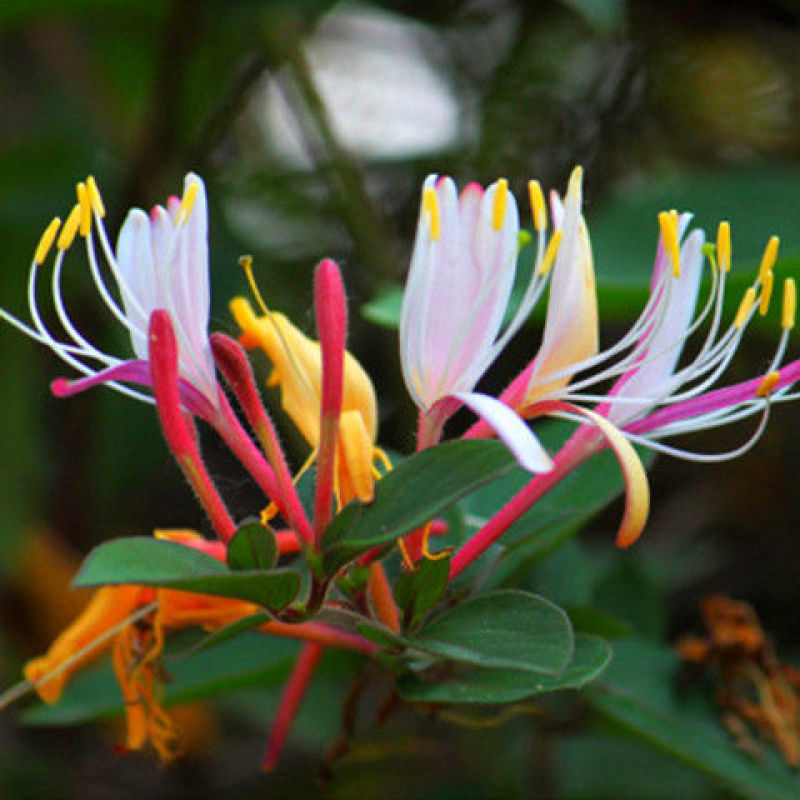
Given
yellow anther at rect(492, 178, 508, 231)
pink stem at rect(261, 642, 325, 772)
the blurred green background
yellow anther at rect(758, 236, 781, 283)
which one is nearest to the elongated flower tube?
yellow anther at rect(492, 178, 508, 231)

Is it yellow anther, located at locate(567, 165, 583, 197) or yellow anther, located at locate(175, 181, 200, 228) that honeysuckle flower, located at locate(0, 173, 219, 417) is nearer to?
yellow anther, located at locate(175, 181, 200, 228)

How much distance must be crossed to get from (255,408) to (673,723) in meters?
0.41

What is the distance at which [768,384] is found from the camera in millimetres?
541

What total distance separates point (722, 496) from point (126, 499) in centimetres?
65

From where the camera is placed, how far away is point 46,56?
1.54 metres

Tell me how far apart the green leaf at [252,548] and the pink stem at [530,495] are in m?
0.11

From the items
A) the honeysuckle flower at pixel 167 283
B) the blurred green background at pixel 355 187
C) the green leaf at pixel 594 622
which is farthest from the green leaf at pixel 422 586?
the blurred green background at pixel 355 187

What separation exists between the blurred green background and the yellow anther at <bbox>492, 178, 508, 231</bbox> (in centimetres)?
59

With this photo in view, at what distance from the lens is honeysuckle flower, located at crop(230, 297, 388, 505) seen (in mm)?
582

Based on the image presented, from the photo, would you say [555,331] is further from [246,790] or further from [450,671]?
[246,790]

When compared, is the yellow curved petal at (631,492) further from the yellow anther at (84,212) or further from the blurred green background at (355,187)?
the blurred green background at (355,187)

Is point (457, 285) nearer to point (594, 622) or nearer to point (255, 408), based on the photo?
point (255, 408)

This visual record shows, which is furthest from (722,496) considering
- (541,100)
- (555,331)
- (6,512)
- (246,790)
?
(555,331)

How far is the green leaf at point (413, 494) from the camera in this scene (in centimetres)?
48
